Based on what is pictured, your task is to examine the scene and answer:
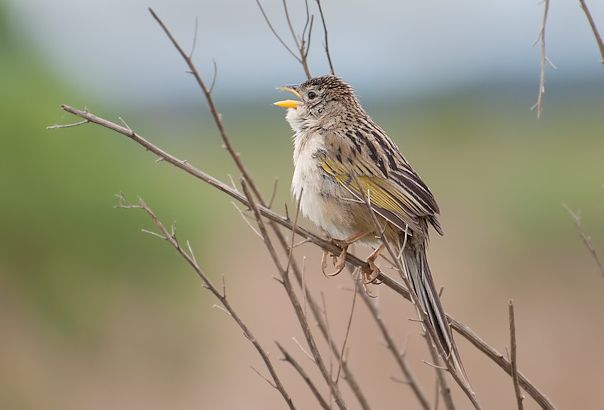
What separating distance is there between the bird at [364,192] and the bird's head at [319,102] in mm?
37

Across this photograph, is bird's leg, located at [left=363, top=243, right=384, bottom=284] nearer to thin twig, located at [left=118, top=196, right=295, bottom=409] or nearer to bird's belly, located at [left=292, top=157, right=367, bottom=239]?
bird's belly, located at [left=292, top=157, right=367, bottom=239]

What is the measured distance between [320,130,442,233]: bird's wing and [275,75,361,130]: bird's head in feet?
1.08

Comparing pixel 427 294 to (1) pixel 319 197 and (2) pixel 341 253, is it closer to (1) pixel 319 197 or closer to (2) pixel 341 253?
(2) pixel 341 253

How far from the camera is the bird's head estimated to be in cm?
532

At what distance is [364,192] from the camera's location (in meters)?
4.59

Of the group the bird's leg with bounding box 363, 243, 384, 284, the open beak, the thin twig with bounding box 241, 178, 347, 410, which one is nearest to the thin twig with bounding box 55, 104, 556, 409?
the thin twig with bounding box 241, 178, 347, 410

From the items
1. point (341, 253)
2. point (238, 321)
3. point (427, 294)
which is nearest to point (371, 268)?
point (341, 253)

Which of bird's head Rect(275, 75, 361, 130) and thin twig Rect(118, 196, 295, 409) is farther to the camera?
bird's head Rect(275, 75, 361, 130)

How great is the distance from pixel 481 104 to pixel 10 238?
3568cm

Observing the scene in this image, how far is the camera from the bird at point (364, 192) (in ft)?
14.7

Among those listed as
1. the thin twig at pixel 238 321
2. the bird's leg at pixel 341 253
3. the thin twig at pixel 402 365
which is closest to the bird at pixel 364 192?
the bird's leg at pixel 341 253

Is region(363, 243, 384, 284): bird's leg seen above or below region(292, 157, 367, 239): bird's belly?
below

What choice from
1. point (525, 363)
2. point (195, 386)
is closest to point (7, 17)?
point (195, 386)

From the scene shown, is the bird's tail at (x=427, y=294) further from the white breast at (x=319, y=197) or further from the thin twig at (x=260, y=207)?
the white breast at (x=319, y=197)
